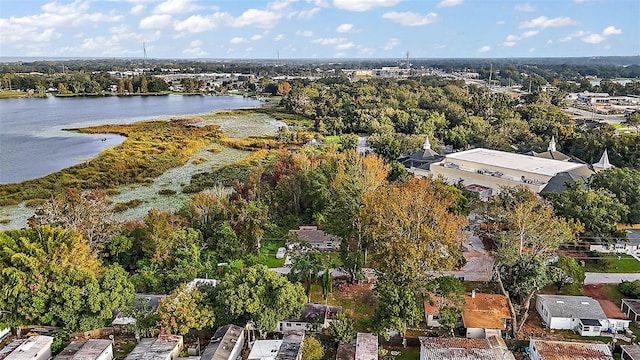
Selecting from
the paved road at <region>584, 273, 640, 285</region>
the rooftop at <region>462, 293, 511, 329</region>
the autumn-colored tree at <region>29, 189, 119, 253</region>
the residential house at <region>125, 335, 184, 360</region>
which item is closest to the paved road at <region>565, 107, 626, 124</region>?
the paved road at <region>584, 273, 640, 285</region>

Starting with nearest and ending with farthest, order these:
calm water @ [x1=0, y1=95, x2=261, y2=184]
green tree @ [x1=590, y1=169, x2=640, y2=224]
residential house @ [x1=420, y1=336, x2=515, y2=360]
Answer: residential house @ [x1=420, y1=336, x2=515, y2=360] → green tree @ [x1=590, y1=169, x2=640, y2=224] → calm water @ [x1=0, y1=95, x2=261, y2=184]

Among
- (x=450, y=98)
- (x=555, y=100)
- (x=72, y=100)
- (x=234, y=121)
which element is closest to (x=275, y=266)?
(x=234, y=121)

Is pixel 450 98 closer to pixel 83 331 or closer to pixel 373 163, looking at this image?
pixel 373 163

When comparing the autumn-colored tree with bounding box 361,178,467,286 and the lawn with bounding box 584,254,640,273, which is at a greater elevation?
the autumn-colored tree with bounding box 361,178,467,286

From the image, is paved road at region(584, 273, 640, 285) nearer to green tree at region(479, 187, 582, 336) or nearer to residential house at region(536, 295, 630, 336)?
residential house at region(536, 295, 630, 336)

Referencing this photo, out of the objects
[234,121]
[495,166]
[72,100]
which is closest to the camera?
[495,166]
